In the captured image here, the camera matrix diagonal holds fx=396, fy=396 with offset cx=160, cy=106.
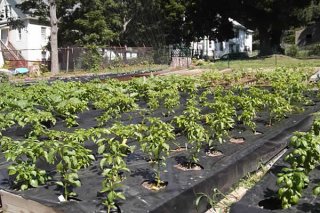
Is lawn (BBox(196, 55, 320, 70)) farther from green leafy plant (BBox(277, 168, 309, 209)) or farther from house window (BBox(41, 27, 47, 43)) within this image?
green leafy plant (BBox(277, 168, 309, 209))

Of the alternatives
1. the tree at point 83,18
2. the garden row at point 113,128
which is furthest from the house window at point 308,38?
the garden row at point 113,128

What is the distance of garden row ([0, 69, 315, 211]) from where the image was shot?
3.10 m

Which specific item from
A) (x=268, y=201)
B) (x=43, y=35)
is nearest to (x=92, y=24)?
(x=43, y=35)

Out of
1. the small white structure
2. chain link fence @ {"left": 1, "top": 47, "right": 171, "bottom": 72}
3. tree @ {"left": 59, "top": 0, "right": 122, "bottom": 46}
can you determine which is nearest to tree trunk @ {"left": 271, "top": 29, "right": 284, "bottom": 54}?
chain link fence @ {"left": 1, "top": 47, "right": 171, "bottom": 72}

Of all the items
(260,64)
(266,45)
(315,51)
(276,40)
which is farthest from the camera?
(315,51)

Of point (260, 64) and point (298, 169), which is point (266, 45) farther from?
point (298, 169)

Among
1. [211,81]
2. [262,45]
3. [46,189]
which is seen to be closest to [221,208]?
[46,189]

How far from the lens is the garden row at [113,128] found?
3.10m

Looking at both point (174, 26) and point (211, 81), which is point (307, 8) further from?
point (211, 81)

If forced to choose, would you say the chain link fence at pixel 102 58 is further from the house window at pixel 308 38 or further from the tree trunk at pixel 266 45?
the house window at pixel 308 38

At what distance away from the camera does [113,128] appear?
372cm

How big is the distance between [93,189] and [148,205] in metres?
0.54

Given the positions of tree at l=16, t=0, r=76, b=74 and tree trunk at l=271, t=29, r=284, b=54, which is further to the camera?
tree trunk at l=271, t=29, r=284, b=54

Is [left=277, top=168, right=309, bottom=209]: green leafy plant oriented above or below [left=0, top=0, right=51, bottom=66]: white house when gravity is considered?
below
